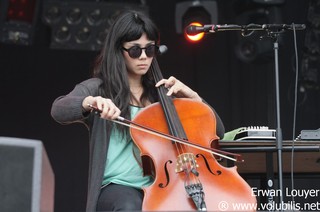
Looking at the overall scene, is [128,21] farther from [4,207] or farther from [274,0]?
[274,0]

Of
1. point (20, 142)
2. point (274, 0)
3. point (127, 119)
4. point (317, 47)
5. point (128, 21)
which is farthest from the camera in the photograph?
point (317, 47)

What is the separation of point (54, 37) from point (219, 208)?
4096 mm

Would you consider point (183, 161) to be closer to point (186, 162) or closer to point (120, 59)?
point (186, 162)

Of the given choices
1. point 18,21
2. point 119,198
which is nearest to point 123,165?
point 119,198

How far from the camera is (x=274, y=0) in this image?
18.7ft

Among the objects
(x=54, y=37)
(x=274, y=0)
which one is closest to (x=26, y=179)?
(x=274, y=0)

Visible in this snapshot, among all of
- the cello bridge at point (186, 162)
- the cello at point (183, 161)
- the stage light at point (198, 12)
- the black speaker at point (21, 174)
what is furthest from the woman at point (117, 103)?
the stage light at point (198, 12)

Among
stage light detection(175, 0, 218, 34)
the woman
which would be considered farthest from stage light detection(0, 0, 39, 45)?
the woman

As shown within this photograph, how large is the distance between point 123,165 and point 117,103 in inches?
11.1

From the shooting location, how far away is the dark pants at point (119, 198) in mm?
2756

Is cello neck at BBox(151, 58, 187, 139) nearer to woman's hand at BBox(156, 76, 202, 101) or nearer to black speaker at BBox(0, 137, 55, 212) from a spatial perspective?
woman's hand at BBox(156, 76, 202, 101)

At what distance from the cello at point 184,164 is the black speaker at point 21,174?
0.57 m

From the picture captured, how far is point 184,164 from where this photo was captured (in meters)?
2.74

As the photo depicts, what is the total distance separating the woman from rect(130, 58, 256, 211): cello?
0.12 m
